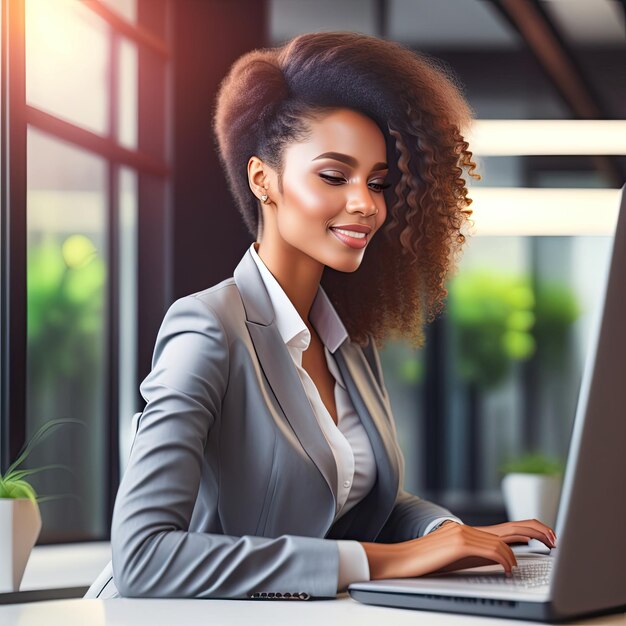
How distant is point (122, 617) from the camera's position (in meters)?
1.14

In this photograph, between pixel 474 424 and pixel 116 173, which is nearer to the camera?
pixel 116 173

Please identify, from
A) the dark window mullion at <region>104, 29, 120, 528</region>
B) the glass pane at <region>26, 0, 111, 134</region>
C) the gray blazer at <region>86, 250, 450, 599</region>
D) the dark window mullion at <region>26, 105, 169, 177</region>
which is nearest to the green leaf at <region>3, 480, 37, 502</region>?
the gray blazer at <region>86, 250, 450, 599</region>

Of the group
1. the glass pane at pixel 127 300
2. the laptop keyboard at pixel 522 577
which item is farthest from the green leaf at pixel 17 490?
the glass pane at pixel 127 300

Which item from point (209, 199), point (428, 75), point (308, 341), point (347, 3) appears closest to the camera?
point (308, 341)

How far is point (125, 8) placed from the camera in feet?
17.6

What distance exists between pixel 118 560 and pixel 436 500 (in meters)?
5.91

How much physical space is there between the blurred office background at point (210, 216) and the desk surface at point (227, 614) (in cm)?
295

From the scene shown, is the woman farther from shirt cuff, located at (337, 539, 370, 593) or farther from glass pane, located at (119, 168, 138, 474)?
glass pane, located at (119, 168, 138, 474)

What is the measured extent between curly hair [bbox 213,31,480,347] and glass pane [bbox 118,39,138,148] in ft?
11.3

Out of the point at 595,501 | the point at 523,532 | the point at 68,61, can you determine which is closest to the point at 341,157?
the point at 523,532

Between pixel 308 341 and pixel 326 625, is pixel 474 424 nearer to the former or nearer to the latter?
pixel 308 341

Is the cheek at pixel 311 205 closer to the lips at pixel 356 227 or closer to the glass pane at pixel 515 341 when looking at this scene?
the lips at pixel 356 227

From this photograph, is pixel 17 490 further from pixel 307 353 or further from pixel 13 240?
pixel 13 240

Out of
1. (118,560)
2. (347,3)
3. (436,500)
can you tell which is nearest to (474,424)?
(436,500)
